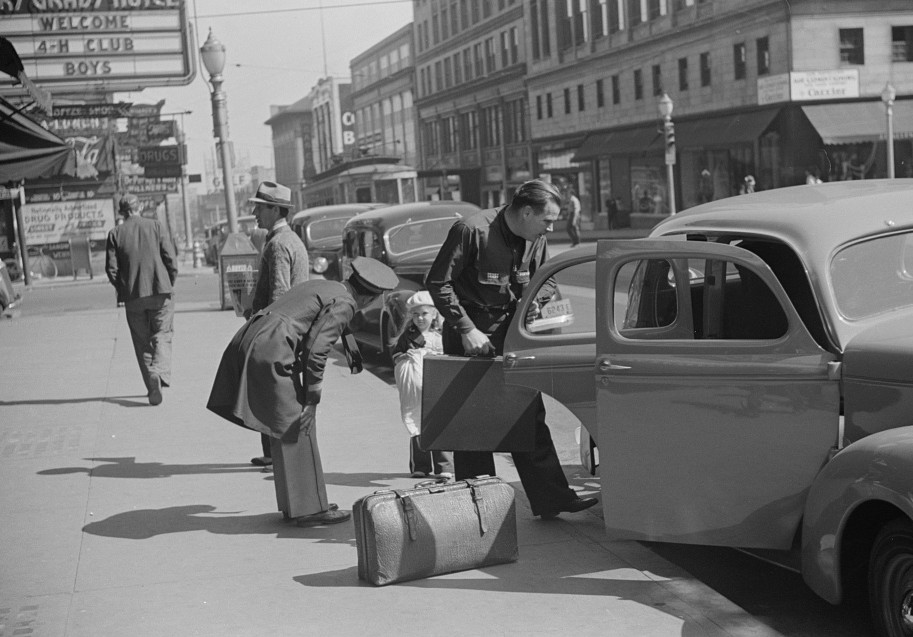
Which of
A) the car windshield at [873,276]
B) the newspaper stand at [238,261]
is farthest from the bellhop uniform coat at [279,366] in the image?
the newspaper stand at [238,261]

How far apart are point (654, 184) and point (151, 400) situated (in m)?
38.6

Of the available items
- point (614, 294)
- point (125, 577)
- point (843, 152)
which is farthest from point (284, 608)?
point (843, 152)

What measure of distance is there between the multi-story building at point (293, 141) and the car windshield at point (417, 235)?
118m

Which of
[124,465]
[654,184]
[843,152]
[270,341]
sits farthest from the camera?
[654,184]

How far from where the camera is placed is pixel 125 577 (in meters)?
5.41

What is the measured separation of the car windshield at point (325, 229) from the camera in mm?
20969

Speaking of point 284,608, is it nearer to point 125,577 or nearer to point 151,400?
point 125,577

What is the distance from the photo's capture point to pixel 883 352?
407cm

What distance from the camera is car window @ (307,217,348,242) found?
68.8ft

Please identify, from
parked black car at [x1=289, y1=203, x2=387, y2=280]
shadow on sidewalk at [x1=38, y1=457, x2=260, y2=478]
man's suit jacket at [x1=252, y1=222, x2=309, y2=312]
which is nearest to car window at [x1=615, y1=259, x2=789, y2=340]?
man's suit jacket at [x1=252, y1=222, x2=309, y2=312]

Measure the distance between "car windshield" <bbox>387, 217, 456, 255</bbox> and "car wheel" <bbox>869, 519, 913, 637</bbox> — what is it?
10673 mm

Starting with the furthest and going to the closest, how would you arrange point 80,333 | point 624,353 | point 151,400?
point 80,333
point 151,400
point 624,353

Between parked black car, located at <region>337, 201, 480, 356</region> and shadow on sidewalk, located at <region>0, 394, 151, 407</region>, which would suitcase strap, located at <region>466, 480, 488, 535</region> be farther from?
parked black car, located at <region>337, 201, 480, 356</region>

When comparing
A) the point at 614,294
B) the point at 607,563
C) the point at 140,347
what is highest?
the point at 614,294
